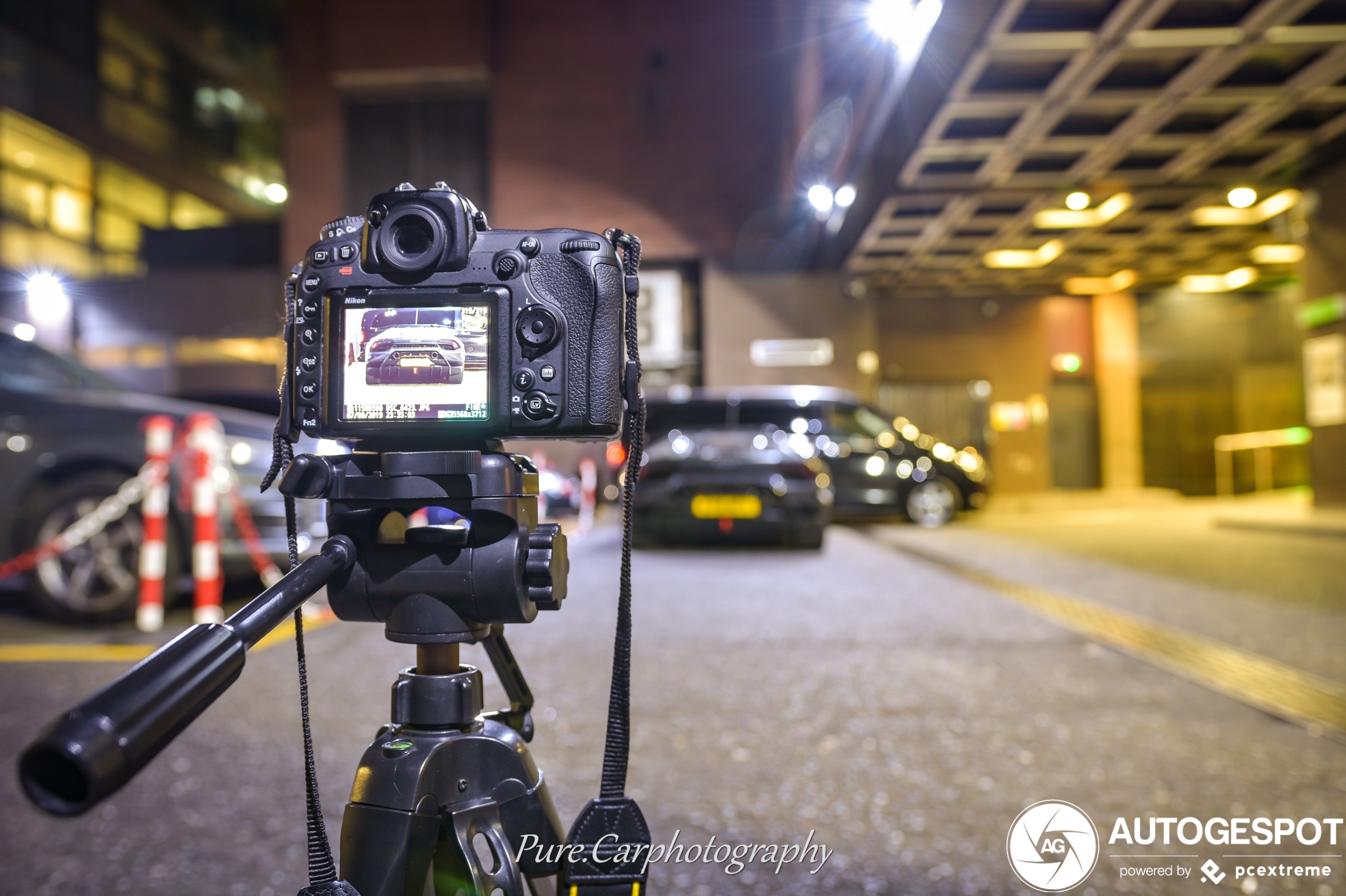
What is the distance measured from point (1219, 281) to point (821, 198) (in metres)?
9.44

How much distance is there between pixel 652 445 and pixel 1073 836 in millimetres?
5580

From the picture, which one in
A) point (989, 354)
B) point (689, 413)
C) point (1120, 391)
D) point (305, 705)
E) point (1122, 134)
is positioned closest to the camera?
point (305, 705)

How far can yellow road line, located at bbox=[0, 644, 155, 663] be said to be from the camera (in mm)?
3701

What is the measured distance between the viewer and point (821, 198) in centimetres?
1351

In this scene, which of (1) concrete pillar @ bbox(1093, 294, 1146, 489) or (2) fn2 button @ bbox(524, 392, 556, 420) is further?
(1) concrete pillar @ bbox(1093, 294, 1146, 489)

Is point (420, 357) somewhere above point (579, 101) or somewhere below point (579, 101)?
below

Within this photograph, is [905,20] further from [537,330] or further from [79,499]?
[537,330]

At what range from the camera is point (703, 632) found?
4195mm

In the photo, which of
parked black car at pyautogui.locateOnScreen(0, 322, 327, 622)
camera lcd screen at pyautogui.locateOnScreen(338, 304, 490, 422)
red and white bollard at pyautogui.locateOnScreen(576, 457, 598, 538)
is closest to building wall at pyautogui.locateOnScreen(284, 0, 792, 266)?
red and white bollard at pyautogui.locateOnScreen(576, 457, 598, 538)

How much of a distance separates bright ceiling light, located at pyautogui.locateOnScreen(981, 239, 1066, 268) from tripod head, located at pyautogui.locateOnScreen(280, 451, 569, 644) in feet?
49.1

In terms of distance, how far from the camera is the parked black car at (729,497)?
6781 mm

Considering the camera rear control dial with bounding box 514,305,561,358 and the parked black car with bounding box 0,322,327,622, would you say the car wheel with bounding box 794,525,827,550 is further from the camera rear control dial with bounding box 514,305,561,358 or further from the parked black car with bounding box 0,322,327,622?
the camera rear control dial with bounding box 514,305,561,358

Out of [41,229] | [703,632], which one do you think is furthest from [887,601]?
[41,229]

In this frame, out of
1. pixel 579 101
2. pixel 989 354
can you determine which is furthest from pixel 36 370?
pixel 989 354
